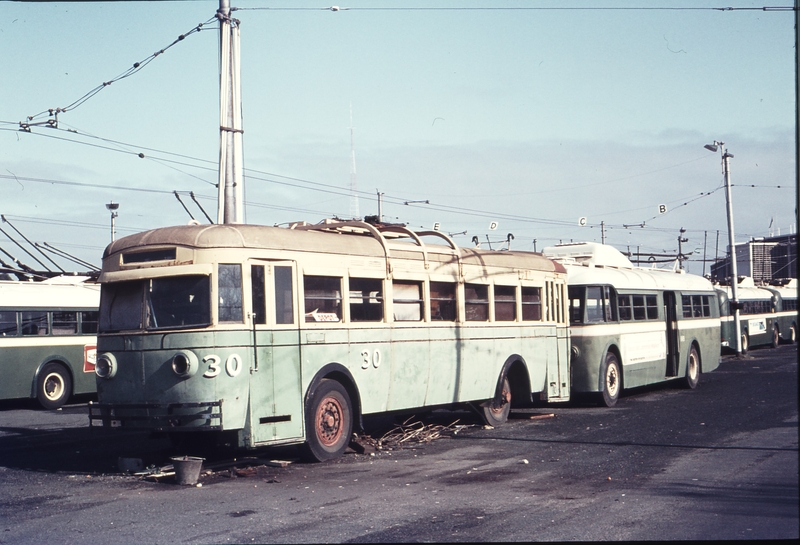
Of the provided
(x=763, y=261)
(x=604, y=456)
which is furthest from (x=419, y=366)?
(x=763, y=261)

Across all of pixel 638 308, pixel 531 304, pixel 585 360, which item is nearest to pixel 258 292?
pixel 531 304

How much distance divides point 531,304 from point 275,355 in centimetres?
683

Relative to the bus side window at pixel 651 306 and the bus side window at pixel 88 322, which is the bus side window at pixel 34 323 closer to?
the bus side window at pixel 88 322

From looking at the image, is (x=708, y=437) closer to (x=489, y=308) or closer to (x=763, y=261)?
(x=489, y=308)

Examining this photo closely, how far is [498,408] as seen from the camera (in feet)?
52.5

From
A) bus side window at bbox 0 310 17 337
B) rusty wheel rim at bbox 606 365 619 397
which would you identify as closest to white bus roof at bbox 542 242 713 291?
rusty wheel rim at bbox 606 365 619 397

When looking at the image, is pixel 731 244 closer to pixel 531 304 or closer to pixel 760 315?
pixel 760 315

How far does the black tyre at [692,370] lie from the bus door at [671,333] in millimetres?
653

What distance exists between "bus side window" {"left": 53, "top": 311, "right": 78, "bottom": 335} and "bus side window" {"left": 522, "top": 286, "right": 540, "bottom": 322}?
1200cm

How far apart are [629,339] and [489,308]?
5.52 m

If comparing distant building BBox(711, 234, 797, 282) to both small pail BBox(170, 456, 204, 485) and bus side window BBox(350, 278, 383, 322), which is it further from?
small pail BBox(170, 456, 204, 485)

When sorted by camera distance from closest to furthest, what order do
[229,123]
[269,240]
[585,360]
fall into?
[269,240] < [229,123] < [585,360]

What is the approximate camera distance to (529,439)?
1384 cm

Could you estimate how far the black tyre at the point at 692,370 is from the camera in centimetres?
2266
